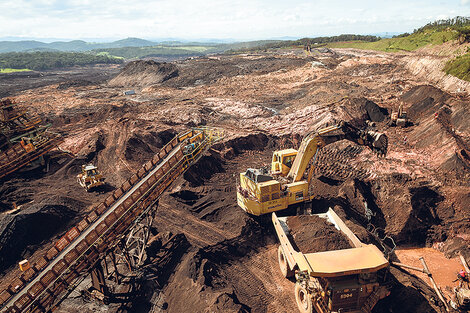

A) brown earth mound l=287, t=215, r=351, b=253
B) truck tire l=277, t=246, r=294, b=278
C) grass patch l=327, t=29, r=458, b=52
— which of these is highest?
grass patch l=327, t=29, r=458, b=52

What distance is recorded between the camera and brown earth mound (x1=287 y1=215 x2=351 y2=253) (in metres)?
Result: 10.8

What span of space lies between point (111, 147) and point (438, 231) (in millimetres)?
23532

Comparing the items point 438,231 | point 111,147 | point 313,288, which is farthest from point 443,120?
point 111,147

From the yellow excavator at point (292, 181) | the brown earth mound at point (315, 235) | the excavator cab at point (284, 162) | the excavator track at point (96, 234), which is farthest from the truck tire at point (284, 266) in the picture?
the excavator track at point (96, 234)

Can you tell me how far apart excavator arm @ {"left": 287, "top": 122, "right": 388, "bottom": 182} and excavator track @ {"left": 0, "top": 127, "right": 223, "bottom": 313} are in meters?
4.60

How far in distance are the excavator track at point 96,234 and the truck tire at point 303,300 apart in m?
6.57

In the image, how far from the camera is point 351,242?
11.0 meters

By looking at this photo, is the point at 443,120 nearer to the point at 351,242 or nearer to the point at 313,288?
the point at 351,242

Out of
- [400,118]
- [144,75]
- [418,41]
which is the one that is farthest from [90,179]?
[418,41]

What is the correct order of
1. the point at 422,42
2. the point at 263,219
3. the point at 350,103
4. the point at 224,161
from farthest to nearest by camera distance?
the point at 422,42 → the point at 350,103 → the point at 224,161 → the point at 263,219

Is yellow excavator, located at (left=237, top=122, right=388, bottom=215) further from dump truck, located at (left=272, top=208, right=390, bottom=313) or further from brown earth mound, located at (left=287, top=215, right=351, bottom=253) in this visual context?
dump truck, located at (left=272, top=208, right=390, bottom=313)

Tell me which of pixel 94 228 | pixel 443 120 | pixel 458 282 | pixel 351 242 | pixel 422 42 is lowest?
pixel 458 282

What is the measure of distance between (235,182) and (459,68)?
24950 mm

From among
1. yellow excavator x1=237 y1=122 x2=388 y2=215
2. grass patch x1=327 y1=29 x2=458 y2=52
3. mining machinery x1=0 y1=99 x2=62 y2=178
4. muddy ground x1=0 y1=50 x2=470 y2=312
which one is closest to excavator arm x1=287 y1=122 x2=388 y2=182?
yellow excavator x1=237 y1=122 x2=388 y2=215
